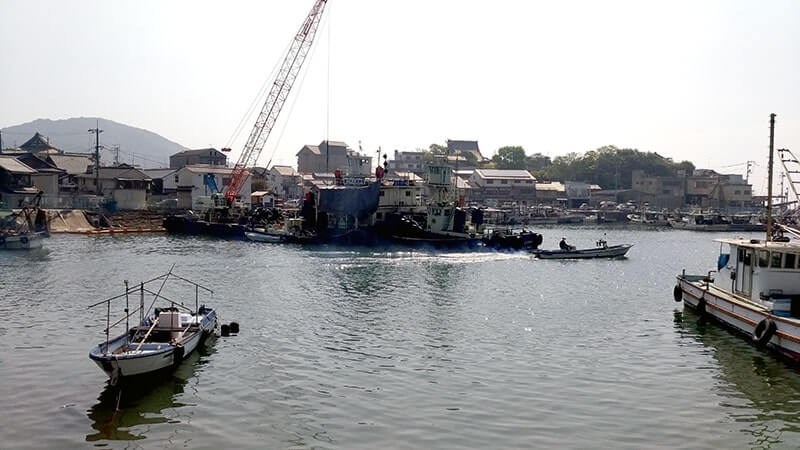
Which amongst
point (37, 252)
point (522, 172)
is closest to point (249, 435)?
point (37, 252)

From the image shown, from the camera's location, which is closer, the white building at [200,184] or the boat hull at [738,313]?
the boat hull at [738,313]

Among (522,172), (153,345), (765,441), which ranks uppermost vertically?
(522,172)

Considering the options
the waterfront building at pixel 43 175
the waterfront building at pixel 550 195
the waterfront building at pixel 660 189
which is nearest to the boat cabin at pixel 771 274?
the waterfront building at pixel 43 175

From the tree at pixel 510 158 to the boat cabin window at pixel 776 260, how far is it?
473ft

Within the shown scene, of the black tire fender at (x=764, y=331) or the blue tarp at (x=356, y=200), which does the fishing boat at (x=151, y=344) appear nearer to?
the black tire fender at (x=764, y=331)

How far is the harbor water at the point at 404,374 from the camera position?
18.8m

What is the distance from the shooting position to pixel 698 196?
150750 mm

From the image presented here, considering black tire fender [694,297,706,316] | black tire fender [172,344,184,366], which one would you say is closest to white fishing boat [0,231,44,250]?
black tire fender [172,344,184,366]

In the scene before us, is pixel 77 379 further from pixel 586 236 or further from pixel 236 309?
pixel 586 236

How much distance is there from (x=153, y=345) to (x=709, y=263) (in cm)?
5689

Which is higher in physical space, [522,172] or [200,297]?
[522,172]

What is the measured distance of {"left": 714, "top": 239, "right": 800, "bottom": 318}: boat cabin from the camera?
2712cm

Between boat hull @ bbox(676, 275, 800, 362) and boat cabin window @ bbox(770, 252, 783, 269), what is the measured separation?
5.98 ft

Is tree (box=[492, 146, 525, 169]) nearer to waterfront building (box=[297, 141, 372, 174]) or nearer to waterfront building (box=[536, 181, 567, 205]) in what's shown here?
waterfront building (box=[536, 181, 567, 205])
